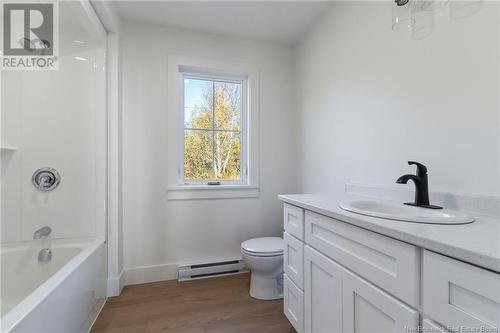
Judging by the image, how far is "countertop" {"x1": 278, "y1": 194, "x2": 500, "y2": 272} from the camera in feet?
1.73

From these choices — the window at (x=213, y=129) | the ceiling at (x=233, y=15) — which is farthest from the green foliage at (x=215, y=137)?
the ceiling at (x=233, y=15)

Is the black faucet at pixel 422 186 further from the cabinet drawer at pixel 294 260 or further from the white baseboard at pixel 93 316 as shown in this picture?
the white baseboard at pixel 93 316

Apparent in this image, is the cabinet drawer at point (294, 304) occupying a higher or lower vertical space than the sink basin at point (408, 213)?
lower

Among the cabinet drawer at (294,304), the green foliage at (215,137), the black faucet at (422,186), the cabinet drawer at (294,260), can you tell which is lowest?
the cabinet drawer at (294,304)

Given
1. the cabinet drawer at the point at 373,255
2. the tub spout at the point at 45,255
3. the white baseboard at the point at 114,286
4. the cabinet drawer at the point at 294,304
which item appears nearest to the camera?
the cabinet drawer at the point at 373,255

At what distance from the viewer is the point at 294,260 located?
1390 mm

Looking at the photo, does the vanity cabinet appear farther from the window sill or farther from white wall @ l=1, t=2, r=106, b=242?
white wall @ l=1, t=2, r=106, b=242

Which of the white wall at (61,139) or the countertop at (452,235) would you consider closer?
the countertop at (452,235)

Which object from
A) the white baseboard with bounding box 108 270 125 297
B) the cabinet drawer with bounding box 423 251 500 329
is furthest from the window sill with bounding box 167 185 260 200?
the cabinet drawer with bounding box 423 251 500 329

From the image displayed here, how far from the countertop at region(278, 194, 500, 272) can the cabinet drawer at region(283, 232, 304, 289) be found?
0.45 meters

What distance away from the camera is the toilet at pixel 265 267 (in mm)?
1798

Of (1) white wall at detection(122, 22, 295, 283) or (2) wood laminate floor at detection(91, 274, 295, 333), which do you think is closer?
(2) wood laminate floor at detection(91, 274, 295, 333)

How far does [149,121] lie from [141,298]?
4.81 ft

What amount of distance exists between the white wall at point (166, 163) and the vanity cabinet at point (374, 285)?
1050mm
